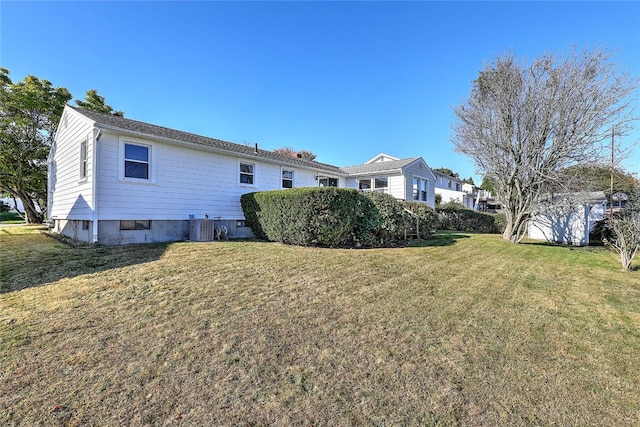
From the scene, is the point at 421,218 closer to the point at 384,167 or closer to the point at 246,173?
the point at 246,173

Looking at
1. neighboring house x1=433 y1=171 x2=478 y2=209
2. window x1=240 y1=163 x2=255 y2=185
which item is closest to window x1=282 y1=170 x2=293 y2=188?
window x1=240 y1=163 x2=255 y2=185

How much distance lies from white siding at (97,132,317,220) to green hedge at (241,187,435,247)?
4.35 feet

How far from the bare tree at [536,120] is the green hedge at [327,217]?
5.53 metres

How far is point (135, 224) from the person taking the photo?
937 centimetres

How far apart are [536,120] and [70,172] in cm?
1833

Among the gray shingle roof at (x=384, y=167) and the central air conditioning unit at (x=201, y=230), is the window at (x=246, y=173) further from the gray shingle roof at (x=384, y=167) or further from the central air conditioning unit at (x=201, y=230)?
the gray shingle roof at (x=384, y=167)

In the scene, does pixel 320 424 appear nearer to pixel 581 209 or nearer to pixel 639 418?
pixel 639 418

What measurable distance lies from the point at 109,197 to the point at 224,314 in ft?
23.8

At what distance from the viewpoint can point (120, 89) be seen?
49.0 ft

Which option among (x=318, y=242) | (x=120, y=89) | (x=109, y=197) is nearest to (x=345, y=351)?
(x=318, y=242)

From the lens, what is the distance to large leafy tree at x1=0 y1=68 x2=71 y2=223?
1620 centimetres

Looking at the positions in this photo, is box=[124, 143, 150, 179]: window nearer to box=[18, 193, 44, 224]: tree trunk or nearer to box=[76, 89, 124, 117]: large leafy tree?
box=[18, 193, 44, 224]: tree trunk

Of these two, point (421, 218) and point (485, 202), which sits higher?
point (485, 202)

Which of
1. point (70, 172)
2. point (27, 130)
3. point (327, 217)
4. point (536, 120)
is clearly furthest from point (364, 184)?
point (27, 130)
